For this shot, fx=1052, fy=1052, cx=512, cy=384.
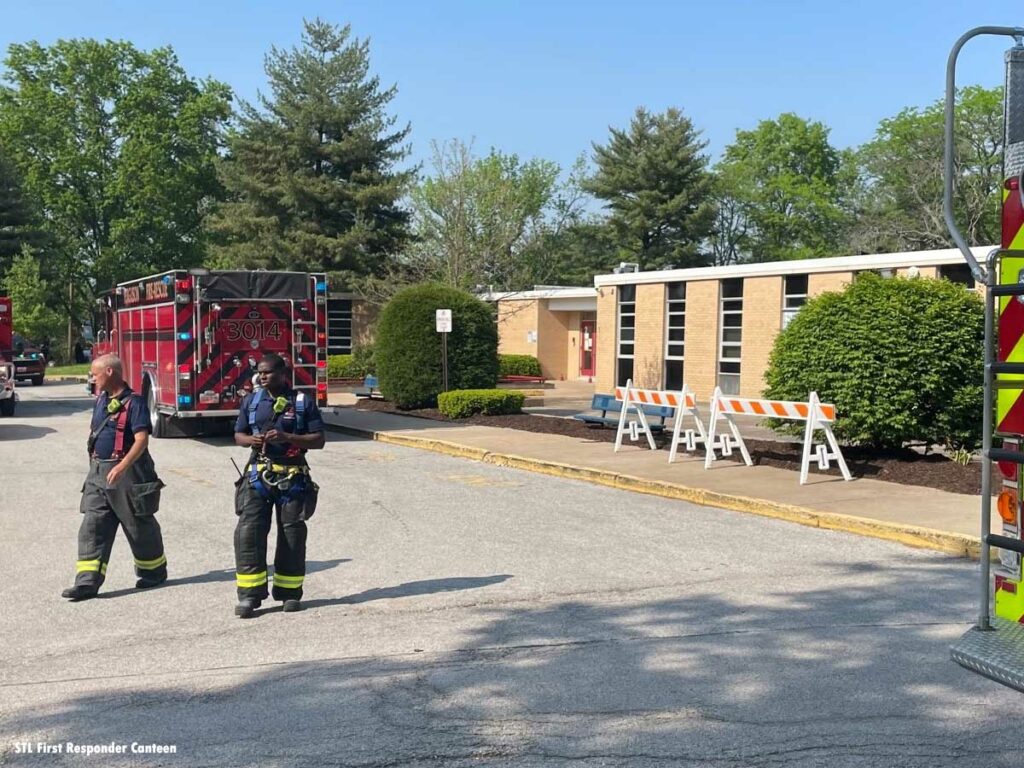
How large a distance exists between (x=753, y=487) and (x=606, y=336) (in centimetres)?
1860

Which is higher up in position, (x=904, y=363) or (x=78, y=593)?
(x=904, y=363)

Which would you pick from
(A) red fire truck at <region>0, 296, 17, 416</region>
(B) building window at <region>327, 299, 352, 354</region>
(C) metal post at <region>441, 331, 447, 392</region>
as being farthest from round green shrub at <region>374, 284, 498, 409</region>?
(B) building window at <region>327, 299, 352, 354</region>

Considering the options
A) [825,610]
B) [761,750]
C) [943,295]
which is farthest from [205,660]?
[943,295]

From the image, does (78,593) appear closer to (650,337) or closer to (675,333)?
(675,333)

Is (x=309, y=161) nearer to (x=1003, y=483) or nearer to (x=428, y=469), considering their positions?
(x=428, y=469)

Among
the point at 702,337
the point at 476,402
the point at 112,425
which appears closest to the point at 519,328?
the point at 702,337

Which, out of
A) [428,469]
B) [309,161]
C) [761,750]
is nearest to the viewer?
[761,750]

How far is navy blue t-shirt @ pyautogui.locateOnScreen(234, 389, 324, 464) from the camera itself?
6750mm

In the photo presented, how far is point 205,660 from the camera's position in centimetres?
585

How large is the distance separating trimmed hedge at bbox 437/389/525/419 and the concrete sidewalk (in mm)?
2906

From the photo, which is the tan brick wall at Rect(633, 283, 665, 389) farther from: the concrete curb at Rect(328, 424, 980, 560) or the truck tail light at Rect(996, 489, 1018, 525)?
the truck tail light at Rect(996, 489, 1018, 525)

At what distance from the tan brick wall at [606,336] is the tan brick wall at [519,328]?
10233 mm

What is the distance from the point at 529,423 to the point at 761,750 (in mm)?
15665

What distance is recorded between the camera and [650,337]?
2864cm
